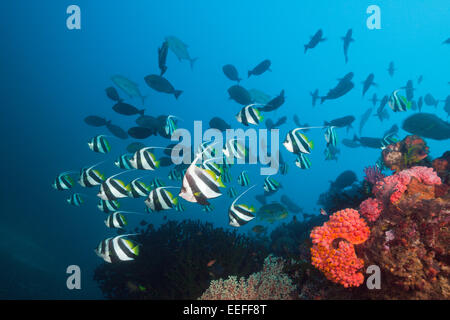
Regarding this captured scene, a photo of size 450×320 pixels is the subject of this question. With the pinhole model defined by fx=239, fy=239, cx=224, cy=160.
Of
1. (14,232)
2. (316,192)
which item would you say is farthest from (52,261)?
(316,192)

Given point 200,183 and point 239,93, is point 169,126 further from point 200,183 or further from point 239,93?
point 200,183

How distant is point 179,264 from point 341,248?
12.0 ft

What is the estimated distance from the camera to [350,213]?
2852 mm

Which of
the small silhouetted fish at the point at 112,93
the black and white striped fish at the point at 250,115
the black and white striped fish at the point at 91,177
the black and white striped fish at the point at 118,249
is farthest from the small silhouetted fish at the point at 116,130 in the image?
the black and white striped fish at the point at 118,249

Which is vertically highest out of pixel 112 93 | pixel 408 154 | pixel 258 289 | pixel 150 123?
pixel 112 93

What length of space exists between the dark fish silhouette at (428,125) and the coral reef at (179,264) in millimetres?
4573

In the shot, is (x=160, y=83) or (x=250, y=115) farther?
(x=160, y=83)

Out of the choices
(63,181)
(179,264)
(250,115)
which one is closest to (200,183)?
(250,115)

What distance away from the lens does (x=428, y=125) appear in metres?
5.44

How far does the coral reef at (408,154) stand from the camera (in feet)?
14.5

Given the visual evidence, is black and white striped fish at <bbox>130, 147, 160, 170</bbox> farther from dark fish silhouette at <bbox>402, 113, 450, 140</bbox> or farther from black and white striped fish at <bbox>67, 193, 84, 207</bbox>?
dark fish silhouette at <bbox>402, 113, 450, 140</bbox>
